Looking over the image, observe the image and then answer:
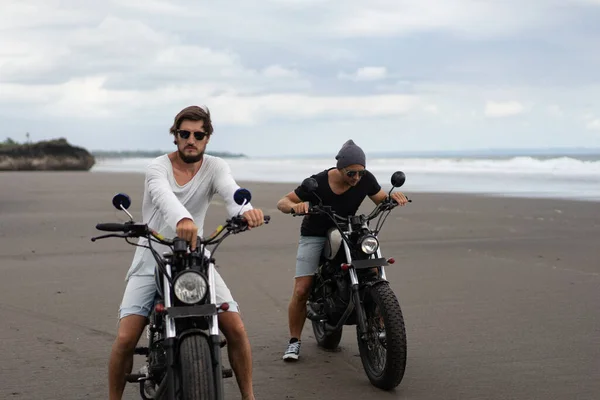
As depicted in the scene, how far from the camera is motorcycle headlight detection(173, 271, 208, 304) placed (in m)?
3.99

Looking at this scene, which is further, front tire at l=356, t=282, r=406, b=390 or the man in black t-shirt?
the man in black t-shirt

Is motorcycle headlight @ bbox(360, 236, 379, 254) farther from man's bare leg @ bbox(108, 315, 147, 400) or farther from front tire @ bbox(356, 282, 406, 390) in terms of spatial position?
man's bare leg @ bbox(108, 315, 147, 400)

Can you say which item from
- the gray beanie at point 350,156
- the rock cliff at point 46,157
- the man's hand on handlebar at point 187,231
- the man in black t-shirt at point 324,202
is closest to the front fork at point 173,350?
the man's hand on handlebar at point 187,231

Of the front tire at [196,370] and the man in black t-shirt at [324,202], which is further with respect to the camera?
the man in black t-shirt at [324,202]

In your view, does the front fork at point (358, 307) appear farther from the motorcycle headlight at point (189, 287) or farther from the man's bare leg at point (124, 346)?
the motorcycle headlight at point (189, 287)

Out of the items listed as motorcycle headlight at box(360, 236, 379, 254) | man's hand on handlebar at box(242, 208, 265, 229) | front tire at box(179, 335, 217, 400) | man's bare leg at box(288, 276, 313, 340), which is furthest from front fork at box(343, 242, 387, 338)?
front tire at box(179, 335, 217, 400)

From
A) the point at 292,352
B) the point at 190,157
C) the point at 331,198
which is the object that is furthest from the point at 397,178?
the point at 190,157

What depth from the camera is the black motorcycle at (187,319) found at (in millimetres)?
3924

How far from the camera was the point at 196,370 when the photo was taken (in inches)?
154

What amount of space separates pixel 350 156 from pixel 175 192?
1701 millimetres

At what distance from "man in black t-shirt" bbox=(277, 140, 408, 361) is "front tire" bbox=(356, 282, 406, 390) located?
0.78 m

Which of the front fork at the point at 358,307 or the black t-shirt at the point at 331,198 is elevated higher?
the black t-shirt at the point at 331,198

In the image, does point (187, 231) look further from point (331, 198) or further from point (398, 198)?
point (398, 198)

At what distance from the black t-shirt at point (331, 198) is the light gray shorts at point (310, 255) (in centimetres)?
6
